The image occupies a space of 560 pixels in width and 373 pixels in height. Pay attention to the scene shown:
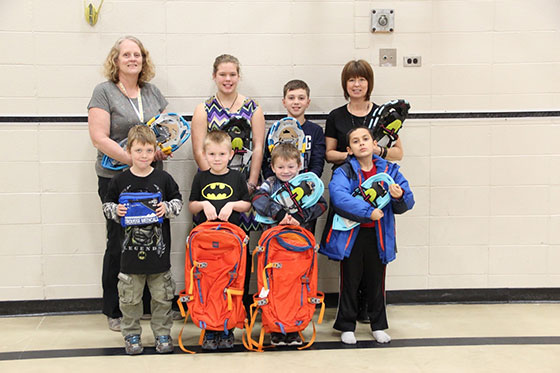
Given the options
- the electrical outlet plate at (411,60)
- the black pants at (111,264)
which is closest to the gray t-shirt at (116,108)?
the black pants at (111,264)

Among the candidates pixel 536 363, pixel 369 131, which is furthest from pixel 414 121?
pixel 536 363

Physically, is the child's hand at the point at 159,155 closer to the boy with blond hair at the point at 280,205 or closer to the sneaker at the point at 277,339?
the boy with blond hair at the point at 280,205

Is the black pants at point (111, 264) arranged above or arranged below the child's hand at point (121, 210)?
below

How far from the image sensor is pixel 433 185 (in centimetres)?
384

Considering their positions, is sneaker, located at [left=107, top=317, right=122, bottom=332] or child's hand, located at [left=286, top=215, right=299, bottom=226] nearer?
child's hand, located at [left=286, top=215, right=299, bottom=226]

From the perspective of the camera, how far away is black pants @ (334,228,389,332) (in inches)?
126

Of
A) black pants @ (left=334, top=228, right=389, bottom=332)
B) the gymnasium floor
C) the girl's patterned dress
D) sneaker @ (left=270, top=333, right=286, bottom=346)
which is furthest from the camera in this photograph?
the girl's patterned dress

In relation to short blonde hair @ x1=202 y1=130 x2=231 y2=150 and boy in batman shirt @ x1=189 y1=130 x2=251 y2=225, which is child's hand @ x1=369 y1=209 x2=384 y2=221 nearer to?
boy in batman shirt @ x1=189 y1=130 x2=251 y2=225

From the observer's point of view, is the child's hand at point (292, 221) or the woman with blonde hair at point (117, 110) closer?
the child's hand at point (292, 221)

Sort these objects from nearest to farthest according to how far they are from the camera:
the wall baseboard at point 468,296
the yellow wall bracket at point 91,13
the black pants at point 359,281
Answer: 1. the black pants at point 359,281
2. the yellow wall bracket at point 91,13
3. the wall baseboard at point 468,296

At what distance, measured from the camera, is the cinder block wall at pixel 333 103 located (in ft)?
11.8

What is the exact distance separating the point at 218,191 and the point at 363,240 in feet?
2.75

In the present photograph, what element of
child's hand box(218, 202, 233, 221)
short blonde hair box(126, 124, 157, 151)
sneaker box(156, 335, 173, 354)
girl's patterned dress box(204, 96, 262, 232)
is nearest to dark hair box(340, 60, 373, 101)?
girl's patterned dress box(204, 96, 262, 232)

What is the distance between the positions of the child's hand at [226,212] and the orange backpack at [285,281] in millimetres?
226
